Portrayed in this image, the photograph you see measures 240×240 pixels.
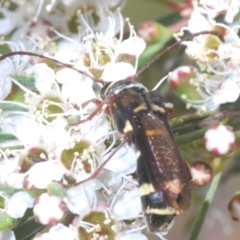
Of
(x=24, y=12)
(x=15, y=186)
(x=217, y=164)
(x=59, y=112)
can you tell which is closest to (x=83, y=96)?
(x=59, y=112)

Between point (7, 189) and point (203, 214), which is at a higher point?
point (7, 189)

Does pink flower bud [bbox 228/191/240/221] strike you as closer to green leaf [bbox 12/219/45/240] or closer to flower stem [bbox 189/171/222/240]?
flower stem [bbox 189/171/222/240]

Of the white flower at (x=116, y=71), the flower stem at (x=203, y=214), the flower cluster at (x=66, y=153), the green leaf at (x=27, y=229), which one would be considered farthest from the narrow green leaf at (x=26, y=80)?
the flower stem at (x=203, y=214)

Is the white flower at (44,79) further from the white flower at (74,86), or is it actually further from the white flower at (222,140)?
the white flower at (222,140)

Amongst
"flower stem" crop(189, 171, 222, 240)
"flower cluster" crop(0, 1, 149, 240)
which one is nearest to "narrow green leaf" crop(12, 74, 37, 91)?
"flower cluster" crop(0, 1, 149, 240)

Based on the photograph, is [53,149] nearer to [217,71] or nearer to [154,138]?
[154,138]

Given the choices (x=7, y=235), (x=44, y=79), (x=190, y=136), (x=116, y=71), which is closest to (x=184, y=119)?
(x=190, y=136)

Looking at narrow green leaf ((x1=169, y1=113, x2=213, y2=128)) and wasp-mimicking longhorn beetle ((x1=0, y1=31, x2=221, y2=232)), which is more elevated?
wasp-mimicking longhorn beetle ((x1=0, y1=31, x2=221, y2=232))

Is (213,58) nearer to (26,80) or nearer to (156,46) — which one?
(156,46)

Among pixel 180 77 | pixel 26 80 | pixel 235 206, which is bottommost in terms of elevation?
pixel 235 206
